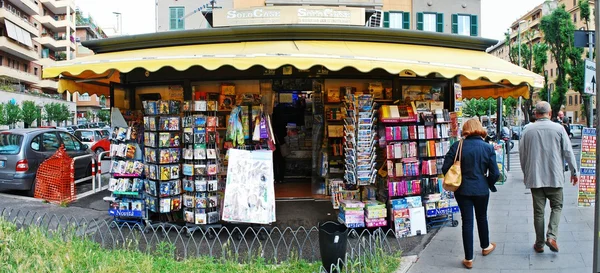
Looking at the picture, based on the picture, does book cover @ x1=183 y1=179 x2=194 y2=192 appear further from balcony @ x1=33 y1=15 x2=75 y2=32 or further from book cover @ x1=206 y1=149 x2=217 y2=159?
balcony @ x1=33 y1=15 x2=75 y2=32

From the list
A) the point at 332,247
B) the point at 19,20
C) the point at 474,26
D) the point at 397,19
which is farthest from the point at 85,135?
the point at 19,20

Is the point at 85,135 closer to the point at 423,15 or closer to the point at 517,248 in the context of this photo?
the point at 517,248

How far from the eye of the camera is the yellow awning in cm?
528

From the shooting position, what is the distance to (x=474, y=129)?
4770mm

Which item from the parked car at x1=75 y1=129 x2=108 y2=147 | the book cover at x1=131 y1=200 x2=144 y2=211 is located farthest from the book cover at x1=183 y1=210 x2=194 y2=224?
the parked car at x1=75 y1=129 x2=108 y2=147

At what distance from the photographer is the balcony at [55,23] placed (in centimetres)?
5342

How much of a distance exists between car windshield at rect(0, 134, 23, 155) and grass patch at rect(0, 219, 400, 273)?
4985mm

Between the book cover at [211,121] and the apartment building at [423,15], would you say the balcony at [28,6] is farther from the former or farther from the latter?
the book cover at [211,121]

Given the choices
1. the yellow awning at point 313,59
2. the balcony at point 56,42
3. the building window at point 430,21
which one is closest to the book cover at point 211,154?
the yellow awning at point 313,59

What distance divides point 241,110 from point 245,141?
0.51 metres

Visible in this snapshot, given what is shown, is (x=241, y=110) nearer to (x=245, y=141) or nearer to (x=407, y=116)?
(x=245, y=141)

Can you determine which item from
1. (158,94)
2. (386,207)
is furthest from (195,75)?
(386,207)

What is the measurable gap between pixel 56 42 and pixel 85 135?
42160 mm

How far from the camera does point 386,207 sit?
20.9 ft
